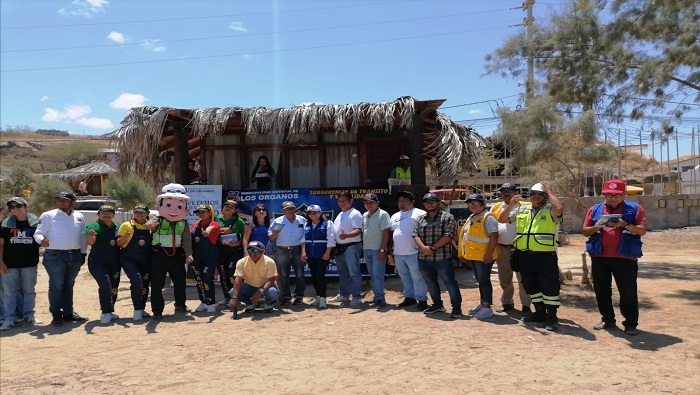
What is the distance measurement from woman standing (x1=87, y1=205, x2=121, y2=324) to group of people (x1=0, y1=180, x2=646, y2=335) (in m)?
0.01

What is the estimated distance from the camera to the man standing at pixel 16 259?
6668 mm

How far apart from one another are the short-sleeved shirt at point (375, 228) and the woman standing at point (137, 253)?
9.65 ft

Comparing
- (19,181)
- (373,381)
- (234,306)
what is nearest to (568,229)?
(234,306)

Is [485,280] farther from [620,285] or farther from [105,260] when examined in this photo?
[105,260]

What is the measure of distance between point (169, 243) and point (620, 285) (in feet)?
18.1

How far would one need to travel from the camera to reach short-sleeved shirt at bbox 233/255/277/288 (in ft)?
23.1

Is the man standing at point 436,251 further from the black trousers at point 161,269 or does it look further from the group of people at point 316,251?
the black trousers at point 161,269

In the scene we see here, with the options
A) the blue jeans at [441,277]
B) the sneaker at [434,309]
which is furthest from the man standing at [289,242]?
the sneaker at [434,309]

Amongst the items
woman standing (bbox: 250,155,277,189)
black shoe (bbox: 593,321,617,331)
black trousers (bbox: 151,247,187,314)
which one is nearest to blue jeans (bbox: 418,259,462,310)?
black shoe (bbox: 593,321,617,331)

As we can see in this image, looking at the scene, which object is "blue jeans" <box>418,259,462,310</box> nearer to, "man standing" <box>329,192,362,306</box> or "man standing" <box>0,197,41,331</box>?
"man standing" <box>329,192,362,306</box>

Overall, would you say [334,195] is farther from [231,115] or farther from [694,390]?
[694,390]

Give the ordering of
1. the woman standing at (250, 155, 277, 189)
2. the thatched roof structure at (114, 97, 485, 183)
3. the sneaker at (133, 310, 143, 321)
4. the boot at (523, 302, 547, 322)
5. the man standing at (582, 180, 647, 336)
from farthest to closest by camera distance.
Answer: the woman standing at (250, 155, 277, 189) → the thatched roof structure at (114, 97, 485, 183) → the sneaker at (133, 310, 143, 321) → the boot at (523, 302, 547, 322) → the man standing at (582, 180, 647, 336)

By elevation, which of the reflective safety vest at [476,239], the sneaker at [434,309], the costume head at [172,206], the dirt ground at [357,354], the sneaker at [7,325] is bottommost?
the dirt ground at [357,354]

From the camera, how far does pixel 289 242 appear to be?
747 cm
